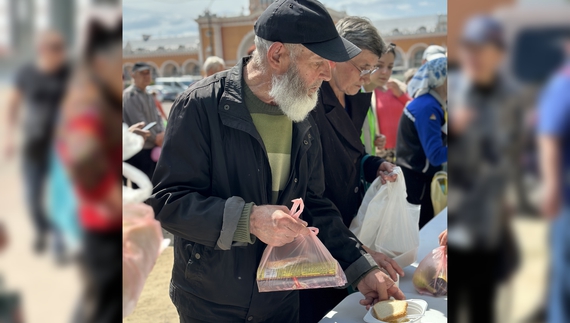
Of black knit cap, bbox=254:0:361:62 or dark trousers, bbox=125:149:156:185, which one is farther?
dark trousers, bbox=125:149:156:185

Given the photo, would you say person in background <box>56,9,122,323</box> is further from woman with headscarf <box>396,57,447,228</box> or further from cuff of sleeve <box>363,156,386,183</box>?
woman with headscarf <box>396,57,447,228</box>

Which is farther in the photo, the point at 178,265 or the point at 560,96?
the point at 178,265

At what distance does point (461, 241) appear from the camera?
644 mm

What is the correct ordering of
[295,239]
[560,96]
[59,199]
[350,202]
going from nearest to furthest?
1. [560,96]
2. [59,199]
3. [295,239]
4. [350,202]

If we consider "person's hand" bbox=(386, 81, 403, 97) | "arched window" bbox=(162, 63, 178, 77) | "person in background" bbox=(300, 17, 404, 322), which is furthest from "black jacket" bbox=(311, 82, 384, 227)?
"arched window" bbox=(162, 63, 178, 77)

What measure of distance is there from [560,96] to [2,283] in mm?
686

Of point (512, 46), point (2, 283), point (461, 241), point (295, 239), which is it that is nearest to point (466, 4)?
point (512, 46)

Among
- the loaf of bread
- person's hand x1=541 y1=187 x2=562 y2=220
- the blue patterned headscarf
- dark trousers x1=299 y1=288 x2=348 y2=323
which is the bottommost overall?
dark trousers x1=299 y1=288 x2=348 y2=323

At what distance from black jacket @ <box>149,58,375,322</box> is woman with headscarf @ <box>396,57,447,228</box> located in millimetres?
1827

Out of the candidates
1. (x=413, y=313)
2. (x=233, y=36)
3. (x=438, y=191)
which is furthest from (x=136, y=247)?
(x=233, y=36)

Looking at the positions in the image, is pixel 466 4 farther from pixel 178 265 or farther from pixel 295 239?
pixel 178 265

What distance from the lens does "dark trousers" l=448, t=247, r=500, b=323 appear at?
631 millimetres

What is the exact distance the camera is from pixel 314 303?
219cm

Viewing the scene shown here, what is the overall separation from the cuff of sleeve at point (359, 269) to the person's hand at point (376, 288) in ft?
0.05
